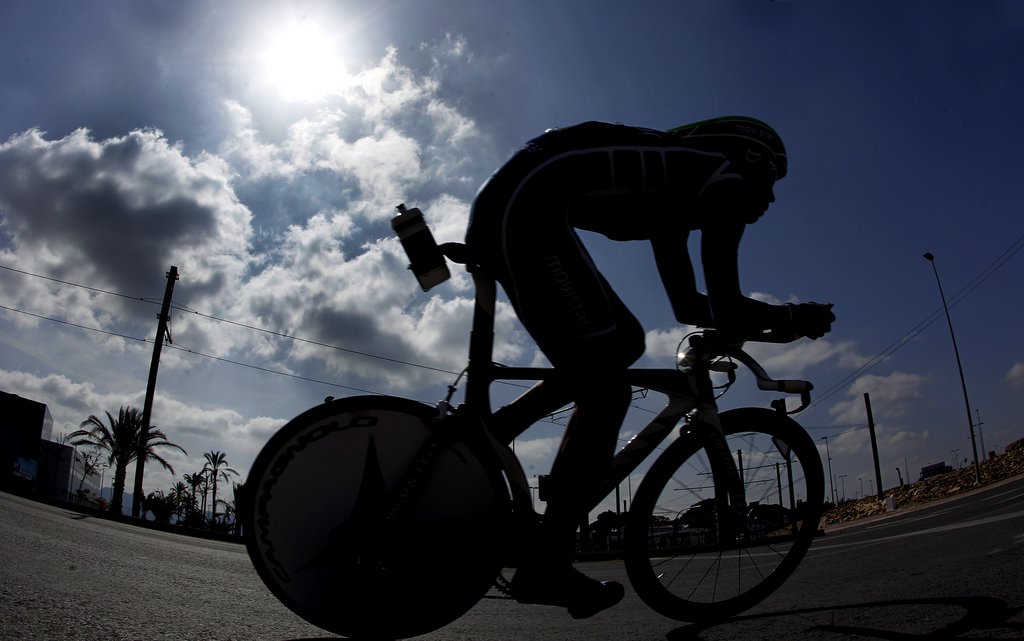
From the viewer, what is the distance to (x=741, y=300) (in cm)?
243

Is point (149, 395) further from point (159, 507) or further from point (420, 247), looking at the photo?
point (159, 507)

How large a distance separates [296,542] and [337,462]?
10.5 inches

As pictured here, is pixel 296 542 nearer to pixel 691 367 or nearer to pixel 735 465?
pixel 691 367

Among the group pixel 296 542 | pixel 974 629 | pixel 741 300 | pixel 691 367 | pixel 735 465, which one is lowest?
pixel 974 629

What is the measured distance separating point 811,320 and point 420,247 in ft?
5.28

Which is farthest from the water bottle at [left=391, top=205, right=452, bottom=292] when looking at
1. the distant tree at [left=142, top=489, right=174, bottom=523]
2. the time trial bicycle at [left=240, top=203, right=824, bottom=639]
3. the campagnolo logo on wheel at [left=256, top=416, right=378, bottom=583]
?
the distant tree at [left=142, top=489, right=174, bottom=523]

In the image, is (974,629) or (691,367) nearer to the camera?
(974,629)

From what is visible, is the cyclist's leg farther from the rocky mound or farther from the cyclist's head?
the rocky mound

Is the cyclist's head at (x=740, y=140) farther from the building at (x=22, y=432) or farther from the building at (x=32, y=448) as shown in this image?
the building at (x=22, y=432)

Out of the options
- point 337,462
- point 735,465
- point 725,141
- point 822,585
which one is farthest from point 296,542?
point 822,585

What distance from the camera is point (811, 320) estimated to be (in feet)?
8.29

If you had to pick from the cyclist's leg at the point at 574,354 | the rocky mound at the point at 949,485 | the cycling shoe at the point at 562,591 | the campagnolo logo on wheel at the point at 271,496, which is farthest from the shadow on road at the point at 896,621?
the rocky mound at the point at 949,485

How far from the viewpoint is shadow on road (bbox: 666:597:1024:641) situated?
5.56ft

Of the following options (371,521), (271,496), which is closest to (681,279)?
(371,521)
